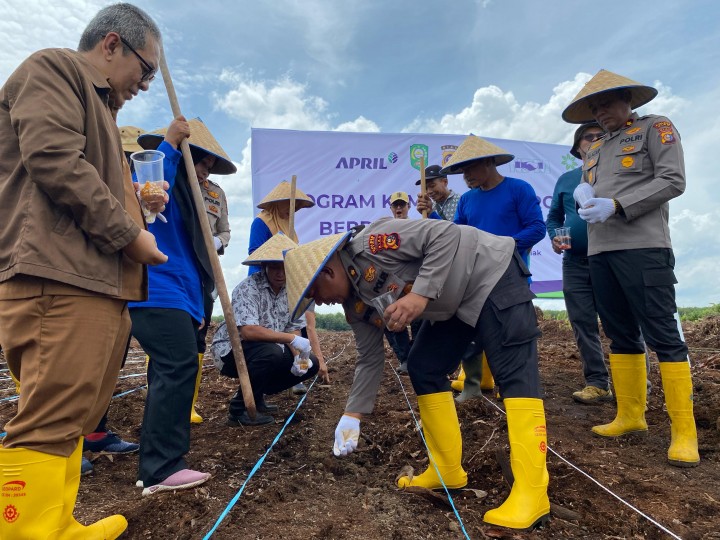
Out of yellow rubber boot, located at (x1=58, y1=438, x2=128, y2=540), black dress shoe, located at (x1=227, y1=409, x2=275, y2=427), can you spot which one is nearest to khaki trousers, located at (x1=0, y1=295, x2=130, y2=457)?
yellow rubber boot, located at (x1=58, y1=438, x2=128, y2=540)

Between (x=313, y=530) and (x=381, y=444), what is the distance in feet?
3.74

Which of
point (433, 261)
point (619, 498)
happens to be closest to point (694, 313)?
point (619, 498)

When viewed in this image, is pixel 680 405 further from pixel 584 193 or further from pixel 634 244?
pixel 584 193

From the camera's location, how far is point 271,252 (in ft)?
10.8

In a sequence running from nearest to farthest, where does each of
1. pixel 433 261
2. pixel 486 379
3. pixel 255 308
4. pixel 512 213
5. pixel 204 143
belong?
pixel 433 261, pixel 204 143, pixel 255 308, pixel 512 213, pixel 486 379

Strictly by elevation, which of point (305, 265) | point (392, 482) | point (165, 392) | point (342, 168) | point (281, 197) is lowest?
point (392, 482)

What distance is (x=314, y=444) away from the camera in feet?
10.2

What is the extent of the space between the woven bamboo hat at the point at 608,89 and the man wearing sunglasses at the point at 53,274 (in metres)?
2.61

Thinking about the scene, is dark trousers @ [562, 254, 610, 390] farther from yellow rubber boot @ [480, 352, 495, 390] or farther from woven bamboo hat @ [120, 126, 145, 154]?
woven bamboo hat @ [120, 126, 145, 154]

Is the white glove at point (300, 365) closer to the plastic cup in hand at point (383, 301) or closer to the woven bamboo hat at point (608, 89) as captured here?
the plastic cup in hand at point (383, 301)

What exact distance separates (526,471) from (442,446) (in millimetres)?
458

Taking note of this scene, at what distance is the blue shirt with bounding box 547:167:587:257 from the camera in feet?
13.1

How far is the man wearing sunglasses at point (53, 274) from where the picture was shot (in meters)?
1.45

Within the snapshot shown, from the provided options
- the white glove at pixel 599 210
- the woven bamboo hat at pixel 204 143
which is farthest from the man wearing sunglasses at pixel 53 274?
the white glove at pixel 599 210
